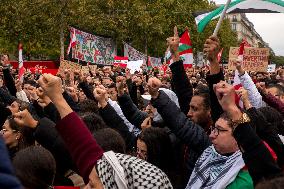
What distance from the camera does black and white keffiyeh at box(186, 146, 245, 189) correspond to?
9.71 ft

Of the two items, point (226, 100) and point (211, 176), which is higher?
point (226, 100)

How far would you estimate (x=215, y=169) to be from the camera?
10.5 ft

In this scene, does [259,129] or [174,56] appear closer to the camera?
[259,129]

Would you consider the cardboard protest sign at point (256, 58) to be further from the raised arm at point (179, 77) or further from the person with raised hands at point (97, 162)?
the person with raised hands at point (97, 162)

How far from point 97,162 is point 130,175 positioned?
24cm

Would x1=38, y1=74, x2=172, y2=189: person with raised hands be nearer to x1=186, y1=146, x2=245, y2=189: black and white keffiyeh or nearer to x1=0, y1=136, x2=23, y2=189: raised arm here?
x1=186, y1=146, x2=245, y2=189: black and white keffiyeh

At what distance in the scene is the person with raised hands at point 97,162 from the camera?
2.20 metres

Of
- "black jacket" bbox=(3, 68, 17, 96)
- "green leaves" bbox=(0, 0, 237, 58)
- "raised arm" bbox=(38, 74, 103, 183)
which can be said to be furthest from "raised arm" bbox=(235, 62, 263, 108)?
"green leaves" bbox=(0, 0, 237, 58)

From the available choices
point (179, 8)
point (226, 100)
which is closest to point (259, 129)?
point (226, 100)

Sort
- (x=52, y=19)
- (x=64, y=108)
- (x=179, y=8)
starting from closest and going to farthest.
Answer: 1. (x=64, y=108)
2. (x=52, y=19)
3. (x=179, y=8)

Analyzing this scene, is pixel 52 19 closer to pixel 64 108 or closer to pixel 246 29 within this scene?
pixel 64 108

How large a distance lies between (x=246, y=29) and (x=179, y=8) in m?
118

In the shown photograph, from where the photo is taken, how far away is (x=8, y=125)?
4262mm

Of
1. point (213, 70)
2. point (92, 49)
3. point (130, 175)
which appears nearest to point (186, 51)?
point (213, 70)
